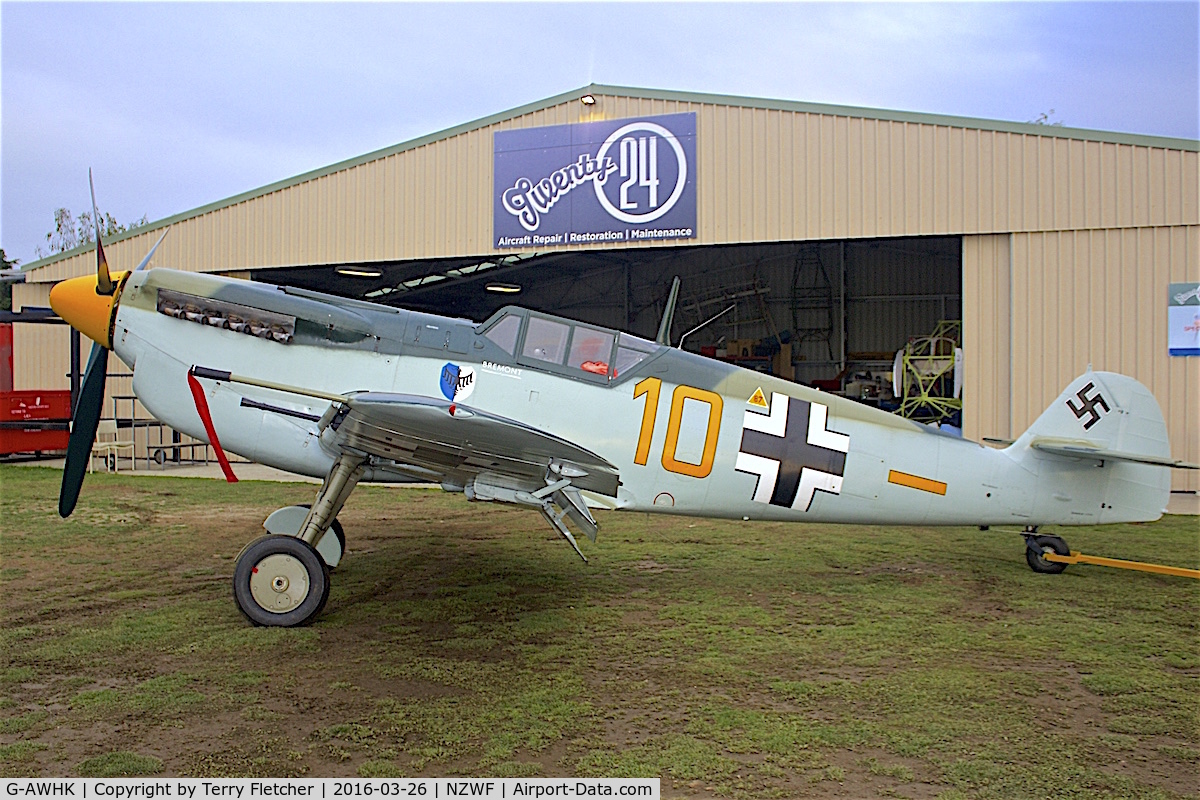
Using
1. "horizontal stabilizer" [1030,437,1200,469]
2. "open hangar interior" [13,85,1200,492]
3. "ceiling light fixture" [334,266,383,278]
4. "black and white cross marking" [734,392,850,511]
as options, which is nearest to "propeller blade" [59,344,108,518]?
"black and white cross marking" [734,392,850,511]

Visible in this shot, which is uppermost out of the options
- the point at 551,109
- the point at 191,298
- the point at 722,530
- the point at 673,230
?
the point at 551,109

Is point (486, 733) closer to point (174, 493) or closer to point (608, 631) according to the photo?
point (608, 631)

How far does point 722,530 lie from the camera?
967cm

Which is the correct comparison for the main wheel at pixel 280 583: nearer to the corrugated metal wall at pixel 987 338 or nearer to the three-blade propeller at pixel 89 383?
the three-blade propeller at pixel 89 383

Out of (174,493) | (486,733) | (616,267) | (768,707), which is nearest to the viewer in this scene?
(486,733)

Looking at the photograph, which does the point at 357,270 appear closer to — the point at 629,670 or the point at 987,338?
the point at 987,338

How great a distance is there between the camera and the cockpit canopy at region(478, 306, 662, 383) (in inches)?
226

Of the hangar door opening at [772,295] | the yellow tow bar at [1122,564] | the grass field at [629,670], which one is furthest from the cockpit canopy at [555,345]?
the hangar door opening at [772,295]

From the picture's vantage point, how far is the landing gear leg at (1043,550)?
7.08m

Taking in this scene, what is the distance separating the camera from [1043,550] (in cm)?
711

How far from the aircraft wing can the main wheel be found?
753 mm

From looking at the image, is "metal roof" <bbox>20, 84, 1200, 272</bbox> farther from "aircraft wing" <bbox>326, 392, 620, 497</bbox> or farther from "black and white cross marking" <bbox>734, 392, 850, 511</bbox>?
"aircraft wing" <bbox>326, 392, 620, 497</bbox>

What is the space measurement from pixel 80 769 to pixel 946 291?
25.0m

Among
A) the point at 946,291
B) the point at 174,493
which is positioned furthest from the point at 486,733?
the point at 946,291
